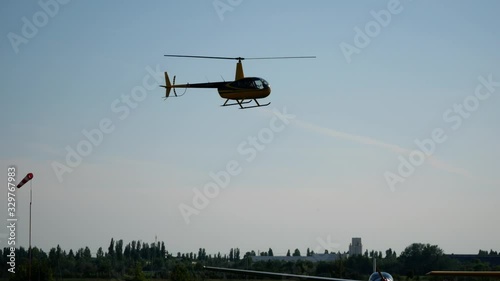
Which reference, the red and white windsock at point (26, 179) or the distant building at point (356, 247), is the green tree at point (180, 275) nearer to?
the red and white windsock at point (26, 179)

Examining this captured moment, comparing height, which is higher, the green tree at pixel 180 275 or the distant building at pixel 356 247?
the distant building at pixel 356 247

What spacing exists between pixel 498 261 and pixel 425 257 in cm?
4325

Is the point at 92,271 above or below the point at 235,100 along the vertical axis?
below

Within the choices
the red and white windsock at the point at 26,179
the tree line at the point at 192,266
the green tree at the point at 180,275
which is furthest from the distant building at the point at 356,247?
the red and white windsock at the point at 26,179

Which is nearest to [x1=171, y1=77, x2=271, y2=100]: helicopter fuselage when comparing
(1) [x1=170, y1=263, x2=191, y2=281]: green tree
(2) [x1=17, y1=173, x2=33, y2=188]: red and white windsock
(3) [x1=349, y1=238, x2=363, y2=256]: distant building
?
(2) [x1=17, y1=173, x2=33, y2=188]: red and white windsock

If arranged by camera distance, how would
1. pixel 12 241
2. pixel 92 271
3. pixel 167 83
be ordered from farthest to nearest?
pixel 92 271 → pixel 167 83 → pixel 12 241

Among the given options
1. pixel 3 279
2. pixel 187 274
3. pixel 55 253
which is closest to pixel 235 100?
pixel 187 274

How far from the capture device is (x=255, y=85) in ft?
186

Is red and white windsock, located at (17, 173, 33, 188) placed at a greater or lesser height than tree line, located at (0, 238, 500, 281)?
greater

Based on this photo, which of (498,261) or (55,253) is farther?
(498,261)

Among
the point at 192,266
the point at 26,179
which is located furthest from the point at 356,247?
the point at 26,179

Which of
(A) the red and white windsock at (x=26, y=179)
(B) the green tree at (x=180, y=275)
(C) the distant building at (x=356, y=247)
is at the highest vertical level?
(A) the red and white windsock at (x=26, y=179)

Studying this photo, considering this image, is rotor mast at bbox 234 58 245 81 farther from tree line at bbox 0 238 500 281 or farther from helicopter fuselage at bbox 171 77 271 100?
tree line at bbox 0 238 500 281

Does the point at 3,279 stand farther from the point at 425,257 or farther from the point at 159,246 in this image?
the point at 159,246
